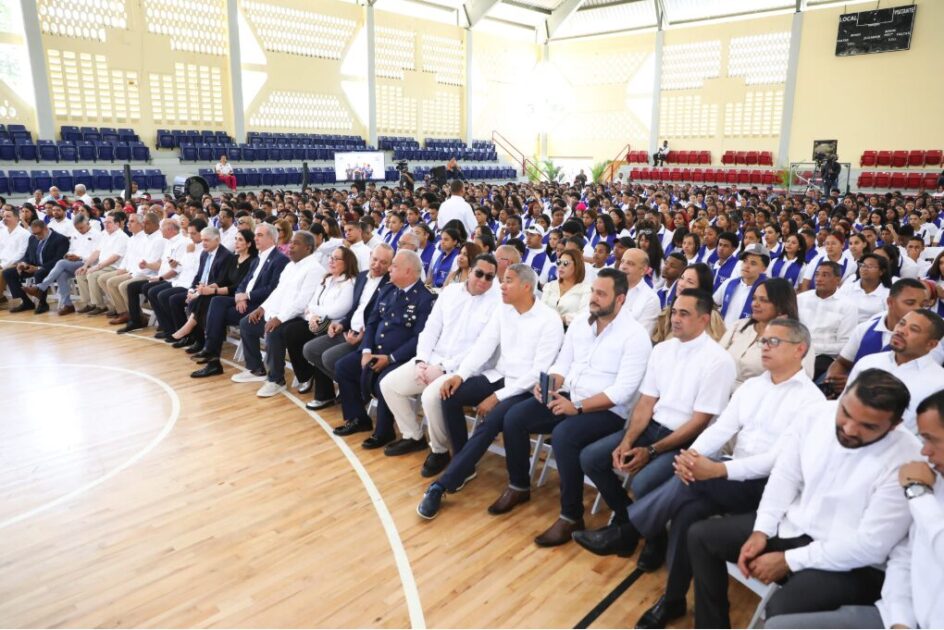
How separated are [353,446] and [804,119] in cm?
2171

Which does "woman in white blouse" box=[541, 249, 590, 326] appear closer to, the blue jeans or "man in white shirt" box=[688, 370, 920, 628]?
the blue jeans

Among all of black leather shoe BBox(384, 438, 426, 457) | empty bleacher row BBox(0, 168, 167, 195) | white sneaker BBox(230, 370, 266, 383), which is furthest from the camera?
empty bleacher row BBox(0, 168, 167, 195)

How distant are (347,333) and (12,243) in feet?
21.0

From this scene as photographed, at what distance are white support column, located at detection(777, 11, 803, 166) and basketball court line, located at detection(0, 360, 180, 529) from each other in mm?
21602

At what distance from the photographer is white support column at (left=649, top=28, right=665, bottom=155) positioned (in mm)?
23750

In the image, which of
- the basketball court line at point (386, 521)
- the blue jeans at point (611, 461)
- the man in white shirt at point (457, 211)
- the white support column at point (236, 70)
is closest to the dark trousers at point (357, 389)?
the basketball court line at point (386, 521)

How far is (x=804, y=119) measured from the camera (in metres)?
20.7

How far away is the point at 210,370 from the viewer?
5.78m

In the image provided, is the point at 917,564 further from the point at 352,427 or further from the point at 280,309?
the point at 280,309

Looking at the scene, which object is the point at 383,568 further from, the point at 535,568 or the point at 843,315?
the point at 843,315

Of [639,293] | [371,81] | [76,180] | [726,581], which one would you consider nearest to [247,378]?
[639,293]

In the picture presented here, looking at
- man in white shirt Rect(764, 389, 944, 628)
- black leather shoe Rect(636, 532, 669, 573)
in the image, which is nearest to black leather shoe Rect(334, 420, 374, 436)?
black leather shoe Rect(636, 532, 669, 573)

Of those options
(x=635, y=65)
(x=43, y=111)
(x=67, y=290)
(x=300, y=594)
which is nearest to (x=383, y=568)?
(x=300, y=594)

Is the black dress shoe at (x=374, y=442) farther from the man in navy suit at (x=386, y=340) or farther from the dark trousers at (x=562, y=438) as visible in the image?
the dark trousers at (x=562, y=438)
